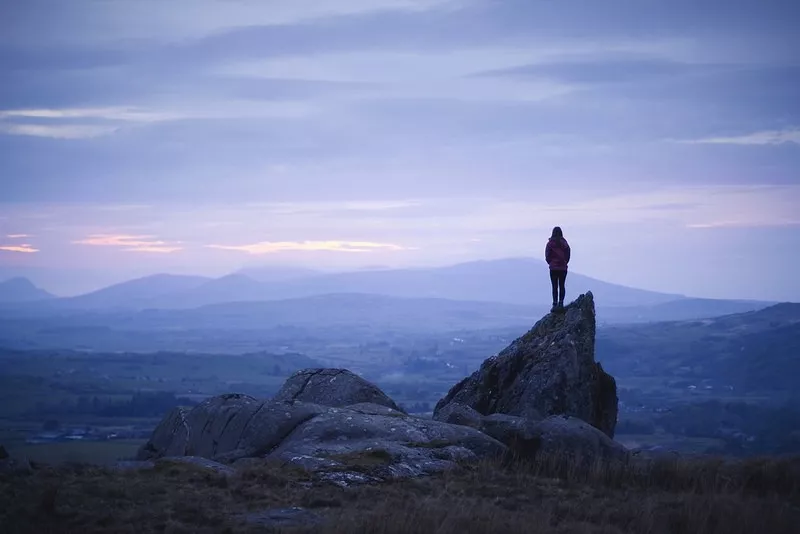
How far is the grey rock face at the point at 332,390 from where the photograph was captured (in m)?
22.2

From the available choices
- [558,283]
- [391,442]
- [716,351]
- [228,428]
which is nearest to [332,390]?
[228,428]

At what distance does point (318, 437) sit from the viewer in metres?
17.3

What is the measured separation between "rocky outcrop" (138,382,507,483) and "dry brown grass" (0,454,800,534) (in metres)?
0.55

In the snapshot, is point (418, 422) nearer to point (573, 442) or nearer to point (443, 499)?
point (573, 442)

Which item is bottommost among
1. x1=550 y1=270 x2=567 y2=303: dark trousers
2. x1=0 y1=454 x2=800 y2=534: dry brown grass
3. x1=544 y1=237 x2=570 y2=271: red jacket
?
x1=0 y1=454 x2=800 y2=534: dry brown grass

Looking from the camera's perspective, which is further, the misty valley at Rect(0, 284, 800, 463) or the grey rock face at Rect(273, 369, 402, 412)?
the misty valley at Rect(0, 284, 800, 463)

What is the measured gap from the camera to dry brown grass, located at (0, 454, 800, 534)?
11828 mm

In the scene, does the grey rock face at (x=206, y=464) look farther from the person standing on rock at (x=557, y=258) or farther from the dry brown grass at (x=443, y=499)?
the person standing on rock at (x=557, y=258)

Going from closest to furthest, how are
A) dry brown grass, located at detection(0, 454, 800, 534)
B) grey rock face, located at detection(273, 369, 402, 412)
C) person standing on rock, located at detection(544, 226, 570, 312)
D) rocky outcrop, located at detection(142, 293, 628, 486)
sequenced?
dry brown grass, located at detection(0, 454, 800, 534) → rocky outcrop, located at detection(142, 293, 628, 486) → grey rock face, located at detection(273, 369, 402, 412) → person standing on rock, located at detection(544, 226, 570, 312)

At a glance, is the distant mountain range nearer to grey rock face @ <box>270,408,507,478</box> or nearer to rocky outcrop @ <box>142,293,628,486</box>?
rocky outcrop @ <box>142,293,628,486</box>

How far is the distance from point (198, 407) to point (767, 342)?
109 meters

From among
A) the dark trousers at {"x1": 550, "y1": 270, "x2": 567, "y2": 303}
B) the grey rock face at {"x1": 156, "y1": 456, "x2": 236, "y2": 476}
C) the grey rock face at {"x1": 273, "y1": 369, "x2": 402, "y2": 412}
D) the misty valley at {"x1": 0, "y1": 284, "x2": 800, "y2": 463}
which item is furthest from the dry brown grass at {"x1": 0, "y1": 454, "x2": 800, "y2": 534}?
the misty valley at {"x1": 0, "y1": 284, "x2": 800, "y2": 463}

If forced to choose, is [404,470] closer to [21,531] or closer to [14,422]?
[21,531]

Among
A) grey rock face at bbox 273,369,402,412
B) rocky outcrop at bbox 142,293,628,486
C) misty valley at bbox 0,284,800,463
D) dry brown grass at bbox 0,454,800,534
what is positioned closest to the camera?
dry brown grass at bbox 0,454,800,534
